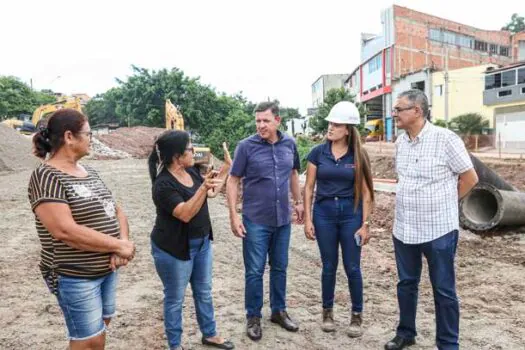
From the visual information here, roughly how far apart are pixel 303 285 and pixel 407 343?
1557 millimetres

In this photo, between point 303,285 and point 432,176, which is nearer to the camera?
point 432,176

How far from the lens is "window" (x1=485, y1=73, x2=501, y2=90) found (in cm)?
2892

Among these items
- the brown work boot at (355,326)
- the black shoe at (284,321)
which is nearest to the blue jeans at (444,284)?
the brown work boot at (355,326)

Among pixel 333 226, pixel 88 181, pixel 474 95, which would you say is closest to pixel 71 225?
pixel 88 181

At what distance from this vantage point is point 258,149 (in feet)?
11.0

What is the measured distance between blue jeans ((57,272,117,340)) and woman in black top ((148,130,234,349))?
23.0 inches

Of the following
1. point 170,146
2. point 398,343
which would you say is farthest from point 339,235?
point 170,146

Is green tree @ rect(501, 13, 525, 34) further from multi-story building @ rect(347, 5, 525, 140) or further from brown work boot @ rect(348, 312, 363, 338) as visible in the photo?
brown work boot @ rect(348, 312, 363, 338)

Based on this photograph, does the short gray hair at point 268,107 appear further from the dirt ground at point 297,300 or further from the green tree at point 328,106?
the green tree at point 328,106

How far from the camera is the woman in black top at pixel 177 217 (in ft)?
8.60

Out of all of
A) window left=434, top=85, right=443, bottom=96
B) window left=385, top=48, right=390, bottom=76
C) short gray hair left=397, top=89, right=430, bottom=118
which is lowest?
short gray hair left=397, top=89, right=430, bottom=118

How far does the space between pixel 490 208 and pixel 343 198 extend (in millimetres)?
4927

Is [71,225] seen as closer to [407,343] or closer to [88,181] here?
[88,181]

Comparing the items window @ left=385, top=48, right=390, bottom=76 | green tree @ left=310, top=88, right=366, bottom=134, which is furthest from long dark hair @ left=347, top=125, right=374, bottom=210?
window @ left=385, top=48, right=390, bottom=76
